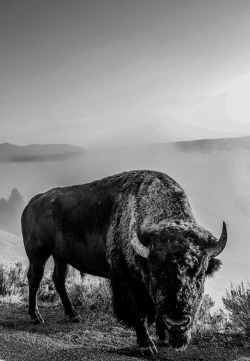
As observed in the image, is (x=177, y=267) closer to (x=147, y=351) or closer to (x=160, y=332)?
(x=147, y=351)

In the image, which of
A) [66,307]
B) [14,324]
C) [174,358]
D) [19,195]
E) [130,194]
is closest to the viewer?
[174,358]

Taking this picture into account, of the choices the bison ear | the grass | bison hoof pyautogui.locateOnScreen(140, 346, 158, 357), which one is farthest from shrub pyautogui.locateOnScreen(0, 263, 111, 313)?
the bison ear

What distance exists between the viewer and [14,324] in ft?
19.6

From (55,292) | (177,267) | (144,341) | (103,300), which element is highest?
(177,267)

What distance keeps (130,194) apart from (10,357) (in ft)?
8.29

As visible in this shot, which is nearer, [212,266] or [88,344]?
[212,266]

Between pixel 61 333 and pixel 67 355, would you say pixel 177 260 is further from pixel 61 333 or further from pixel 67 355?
pixel 61 333

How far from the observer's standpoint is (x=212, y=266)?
4.17 meters

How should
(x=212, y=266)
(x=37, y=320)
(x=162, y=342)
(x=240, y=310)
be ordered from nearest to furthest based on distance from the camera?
(x=212, y=266) → (x=162, y=342) → (x=240, y=310) → (x=37, y=320)

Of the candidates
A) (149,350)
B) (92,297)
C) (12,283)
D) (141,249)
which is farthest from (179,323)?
(12,283)

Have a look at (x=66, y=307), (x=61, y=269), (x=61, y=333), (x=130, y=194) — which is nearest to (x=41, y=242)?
(x=61, y=269)

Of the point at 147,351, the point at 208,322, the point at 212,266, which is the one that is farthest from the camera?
the point at 208,322

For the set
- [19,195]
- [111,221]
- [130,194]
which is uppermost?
[130,194]

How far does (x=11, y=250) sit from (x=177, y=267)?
25.9 m
